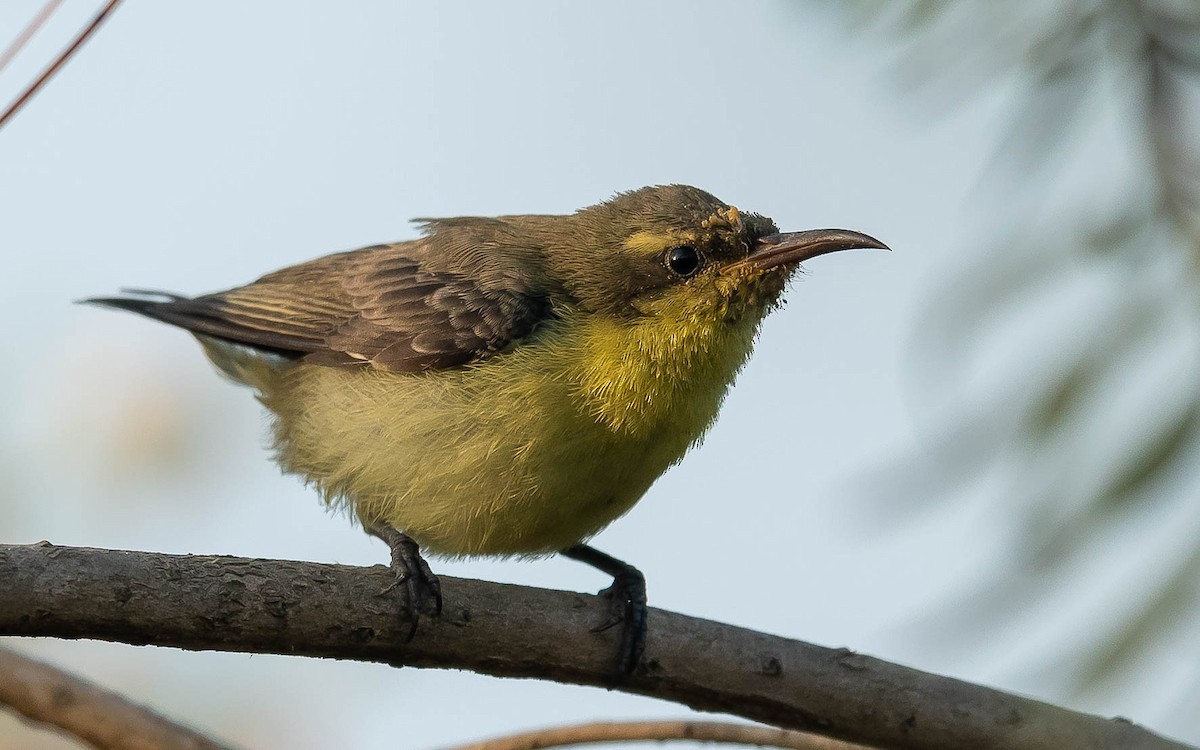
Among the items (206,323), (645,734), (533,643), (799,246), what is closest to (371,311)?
(206,323)

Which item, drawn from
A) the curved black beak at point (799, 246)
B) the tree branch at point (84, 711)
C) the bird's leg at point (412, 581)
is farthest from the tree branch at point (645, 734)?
the curved black beak at point (799, 246)

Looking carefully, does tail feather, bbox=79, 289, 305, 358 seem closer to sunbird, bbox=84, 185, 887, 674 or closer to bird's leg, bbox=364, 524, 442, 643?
sunbird, bbox=84, 185, 887, 674

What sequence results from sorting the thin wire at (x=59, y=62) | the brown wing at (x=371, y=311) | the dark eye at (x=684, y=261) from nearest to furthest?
1. the thin wire at (x=59, y=62)
2. the dark eye at (x=684, y=261)
3. the brown wing at (x=371, y=311)

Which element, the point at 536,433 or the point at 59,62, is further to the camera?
the point at 536,433

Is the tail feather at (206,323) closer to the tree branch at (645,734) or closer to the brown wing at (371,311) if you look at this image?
the brown wing at (371,311)

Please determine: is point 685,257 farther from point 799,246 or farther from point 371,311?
point 371,311

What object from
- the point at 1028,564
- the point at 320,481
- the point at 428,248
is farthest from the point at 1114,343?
the point at 428,248

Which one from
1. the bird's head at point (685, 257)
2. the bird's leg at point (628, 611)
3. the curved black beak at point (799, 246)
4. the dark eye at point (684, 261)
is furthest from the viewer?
the dark eye at point (684, 261)
